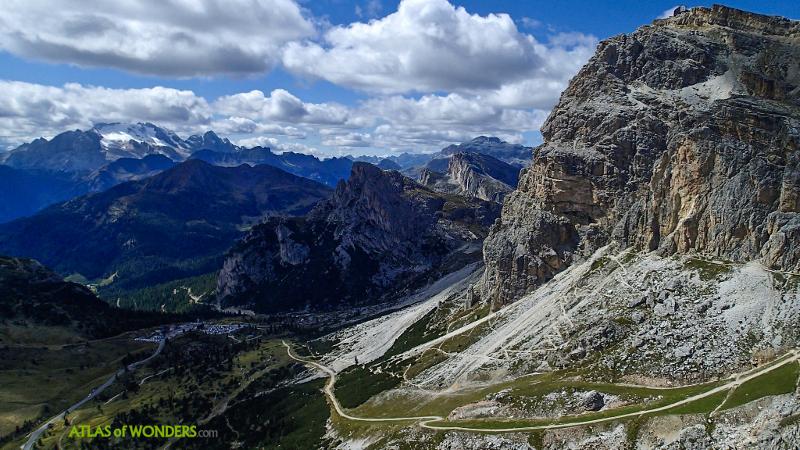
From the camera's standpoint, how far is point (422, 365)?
146 meters

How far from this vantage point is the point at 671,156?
444 feet

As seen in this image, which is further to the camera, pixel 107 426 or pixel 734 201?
pixel 107 426

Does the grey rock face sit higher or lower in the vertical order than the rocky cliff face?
lower

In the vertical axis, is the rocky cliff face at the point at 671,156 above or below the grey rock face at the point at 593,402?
above

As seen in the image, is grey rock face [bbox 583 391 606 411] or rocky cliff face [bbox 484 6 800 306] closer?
grey rock face [bbox 583 391 606 411]

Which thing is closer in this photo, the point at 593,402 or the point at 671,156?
the point at 593,402

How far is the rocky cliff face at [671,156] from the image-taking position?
11700 centimetres

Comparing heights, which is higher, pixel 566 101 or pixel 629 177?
pixel 566 101

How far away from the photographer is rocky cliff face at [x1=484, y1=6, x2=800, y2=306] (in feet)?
384

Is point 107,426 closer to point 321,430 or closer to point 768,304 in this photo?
point 321,430

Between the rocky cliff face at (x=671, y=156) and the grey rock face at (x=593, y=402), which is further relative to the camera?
the rocky cliff face at (x=671, y=156)

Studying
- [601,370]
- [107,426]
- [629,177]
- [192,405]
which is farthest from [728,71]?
[107,426]

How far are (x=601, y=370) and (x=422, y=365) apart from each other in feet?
172

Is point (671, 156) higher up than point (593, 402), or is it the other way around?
point (671, 156)
